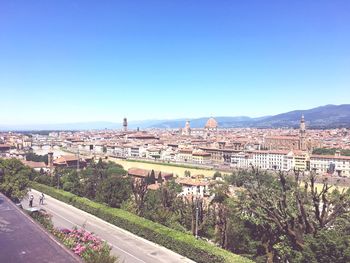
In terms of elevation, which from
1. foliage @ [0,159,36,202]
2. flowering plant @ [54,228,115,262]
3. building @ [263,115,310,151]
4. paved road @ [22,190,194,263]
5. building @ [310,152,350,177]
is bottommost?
building @ [310,152,350,177]

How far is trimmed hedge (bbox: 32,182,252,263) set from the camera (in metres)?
12.6

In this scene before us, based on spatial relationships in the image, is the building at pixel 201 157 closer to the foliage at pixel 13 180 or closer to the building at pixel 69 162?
the building at pixel 69 162

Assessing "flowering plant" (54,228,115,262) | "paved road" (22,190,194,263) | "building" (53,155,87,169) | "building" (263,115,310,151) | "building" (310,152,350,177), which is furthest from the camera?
"building" (263,115,310,151)

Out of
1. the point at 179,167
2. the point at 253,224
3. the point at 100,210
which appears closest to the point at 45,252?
the point at 253,224

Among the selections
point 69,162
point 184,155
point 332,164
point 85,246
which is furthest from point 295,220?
point 184,155

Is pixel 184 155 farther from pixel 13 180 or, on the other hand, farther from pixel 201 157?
pixel 13 180

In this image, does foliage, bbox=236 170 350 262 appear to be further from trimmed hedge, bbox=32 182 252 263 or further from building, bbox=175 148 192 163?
building, bbox=175 148 192 163

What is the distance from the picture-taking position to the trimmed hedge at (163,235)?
41.5 feet

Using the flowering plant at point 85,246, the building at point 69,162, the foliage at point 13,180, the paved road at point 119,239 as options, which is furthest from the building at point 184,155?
the flowering plant at point 85,246

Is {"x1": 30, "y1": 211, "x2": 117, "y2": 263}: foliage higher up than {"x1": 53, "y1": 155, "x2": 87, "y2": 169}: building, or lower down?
higher up

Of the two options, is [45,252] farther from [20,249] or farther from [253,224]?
[253,224]

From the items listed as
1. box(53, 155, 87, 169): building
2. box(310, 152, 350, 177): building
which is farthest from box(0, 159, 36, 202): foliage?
box(310, 152, 350, 177): building

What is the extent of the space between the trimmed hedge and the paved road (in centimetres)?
23

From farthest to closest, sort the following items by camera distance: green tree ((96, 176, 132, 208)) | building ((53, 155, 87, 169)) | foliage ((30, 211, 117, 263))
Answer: building ((53, 155, 87, 169)), green tree ((96, 176, 132, 208)), foliage ((30, 211, 117, 263))
